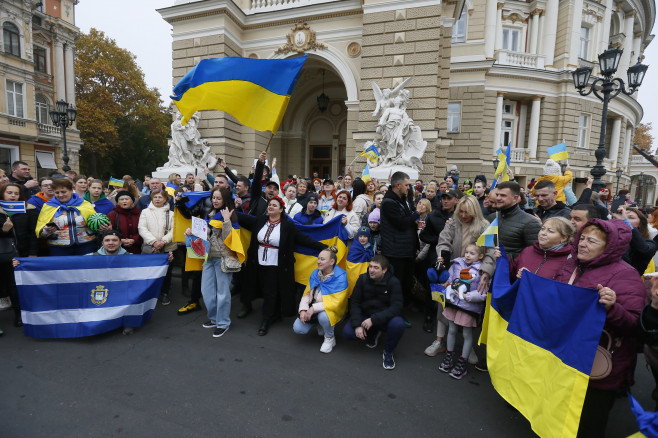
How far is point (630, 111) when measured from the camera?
26.9m

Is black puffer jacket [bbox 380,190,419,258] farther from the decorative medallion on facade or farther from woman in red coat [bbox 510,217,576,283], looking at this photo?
the decorative medallion on facade

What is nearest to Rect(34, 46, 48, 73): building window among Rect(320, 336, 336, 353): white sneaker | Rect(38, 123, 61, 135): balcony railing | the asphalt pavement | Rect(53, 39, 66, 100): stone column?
Rect(53, 39, 66, 100): stone column

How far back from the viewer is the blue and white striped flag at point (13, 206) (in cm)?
430

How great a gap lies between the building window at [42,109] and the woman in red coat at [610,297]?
3582 centimetres

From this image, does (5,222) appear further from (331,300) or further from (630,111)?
(630,111)

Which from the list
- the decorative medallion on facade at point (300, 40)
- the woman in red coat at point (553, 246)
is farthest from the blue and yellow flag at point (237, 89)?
the decorative medallion on facade at point (300, 40)

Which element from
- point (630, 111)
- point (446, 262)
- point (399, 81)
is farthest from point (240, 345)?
point (630, 111)

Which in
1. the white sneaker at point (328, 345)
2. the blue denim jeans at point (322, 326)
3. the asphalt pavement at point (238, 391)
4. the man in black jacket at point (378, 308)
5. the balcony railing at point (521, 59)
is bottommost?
the asphalt pavement at point (238, 391)

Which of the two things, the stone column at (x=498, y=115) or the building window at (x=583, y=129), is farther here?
the building window at (x=583, y=129)

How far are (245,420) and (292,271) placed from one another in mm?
2137

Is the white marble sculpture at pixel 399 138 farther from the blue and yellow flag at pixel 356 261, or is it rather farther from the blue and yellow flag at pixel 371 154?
the blue and yellow flag at pixel 356 261

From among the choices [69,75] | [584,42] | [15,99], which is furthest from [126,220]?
[69,75]

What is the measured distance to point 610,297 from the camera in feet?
7.23

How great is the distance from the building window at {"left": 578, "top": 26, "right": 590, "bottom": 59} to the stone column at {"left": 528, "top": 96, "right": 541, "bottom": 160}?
20.0ft
